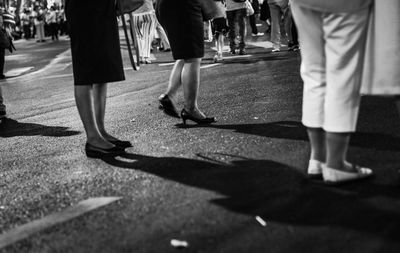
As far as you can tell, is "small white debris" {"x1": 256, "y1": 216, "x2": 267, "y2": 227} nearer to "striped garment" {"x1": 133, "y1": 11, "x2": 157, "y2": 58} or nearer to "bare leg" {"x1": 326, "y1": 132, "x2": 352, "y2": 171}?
"bare leg" {"x1": 326, "y1": 132, "x2": 352, "y2": 171}

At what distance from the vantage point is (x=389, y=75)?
11.6 ft

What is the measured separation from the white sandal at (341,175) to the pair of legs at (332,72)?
31 mm

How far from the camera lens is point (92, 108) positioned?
17.0 ft

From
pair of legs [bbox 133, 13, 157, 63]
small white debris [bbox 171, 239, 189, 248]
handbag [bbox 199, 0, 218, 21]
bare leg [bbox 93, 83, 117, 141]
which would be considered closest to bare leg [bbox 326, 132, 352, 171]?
small white debris [bbox 171, 239, 189, 248]

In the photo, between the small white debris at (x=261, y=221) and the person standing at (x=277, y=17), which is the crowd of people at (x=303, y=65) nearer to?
the small white debris at (x=261, y=221)

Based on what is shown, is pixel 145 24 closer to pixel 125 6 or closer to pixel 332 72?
pixel 125 6

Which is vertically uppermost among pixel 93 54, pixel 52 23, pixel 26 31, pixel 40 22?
pixel 93 54

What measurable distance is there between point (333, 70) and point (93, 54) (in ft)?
7.31

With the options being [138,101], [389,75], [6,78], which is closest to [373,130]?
[389,75]

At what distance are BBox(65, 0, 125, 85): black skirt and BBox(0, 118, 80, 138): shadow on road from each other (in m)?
1.54

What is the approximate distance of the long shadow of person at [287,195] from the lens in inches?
122

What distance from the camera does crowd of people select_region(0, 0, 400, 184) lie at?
3.43 m

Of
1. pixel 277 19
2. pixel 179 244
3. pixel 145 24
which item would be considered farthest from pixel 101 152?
pixel 277 19

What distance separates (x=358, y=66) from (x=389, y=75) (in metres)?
0.21
